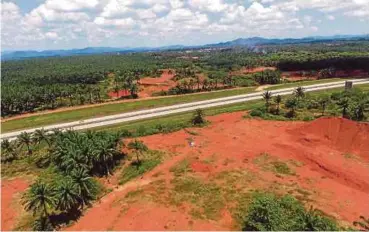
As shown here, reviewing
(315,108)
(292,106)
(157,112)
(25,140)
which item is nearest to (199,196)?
(25,140)

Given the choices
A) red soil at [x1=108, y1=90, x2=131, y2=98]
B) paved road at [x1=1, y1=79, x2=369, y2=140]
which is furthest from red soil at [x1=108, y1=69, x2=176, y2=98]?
paved road at [x1=1, y1=79, x2=369, y2=140]

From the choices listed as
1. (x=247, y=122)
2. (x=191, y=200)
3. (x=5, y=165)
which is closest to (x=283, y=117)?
(x=247, y=122)

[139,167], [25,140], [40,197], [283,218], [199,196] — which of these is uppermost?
[25,140]

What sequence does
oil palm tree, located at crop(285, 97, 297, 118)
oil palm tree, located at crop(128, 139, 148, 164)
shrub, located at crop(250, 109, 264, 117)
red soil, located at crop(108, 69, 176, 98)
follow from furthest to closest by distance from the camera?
1. red soil, located at crop(108, 69, 176, 98)
2. shrub, located at crop(250, 109, 264, 117)
3. oil palm tree, located at crop(285, 97, 297, 118)
4. oil palm tree, located at crop(128, 139, 148, 164)

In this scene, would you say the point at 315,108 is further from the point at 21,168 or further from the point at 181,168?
the point at 21,168

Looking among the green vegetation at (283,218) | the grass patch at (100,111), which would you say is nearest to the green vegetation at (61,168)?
the grass patch at (100,111)

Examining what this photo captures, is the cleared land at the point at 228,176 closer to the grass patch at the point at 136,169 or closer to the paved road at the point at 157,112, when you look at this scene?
the grass patch at the point at 136,169

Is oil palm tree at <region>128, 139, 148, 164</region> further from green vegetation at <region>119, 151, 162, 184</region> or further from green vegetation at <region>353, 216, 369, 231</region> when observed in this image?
green vegetation at <region>353, 216, 369, 231</region>
